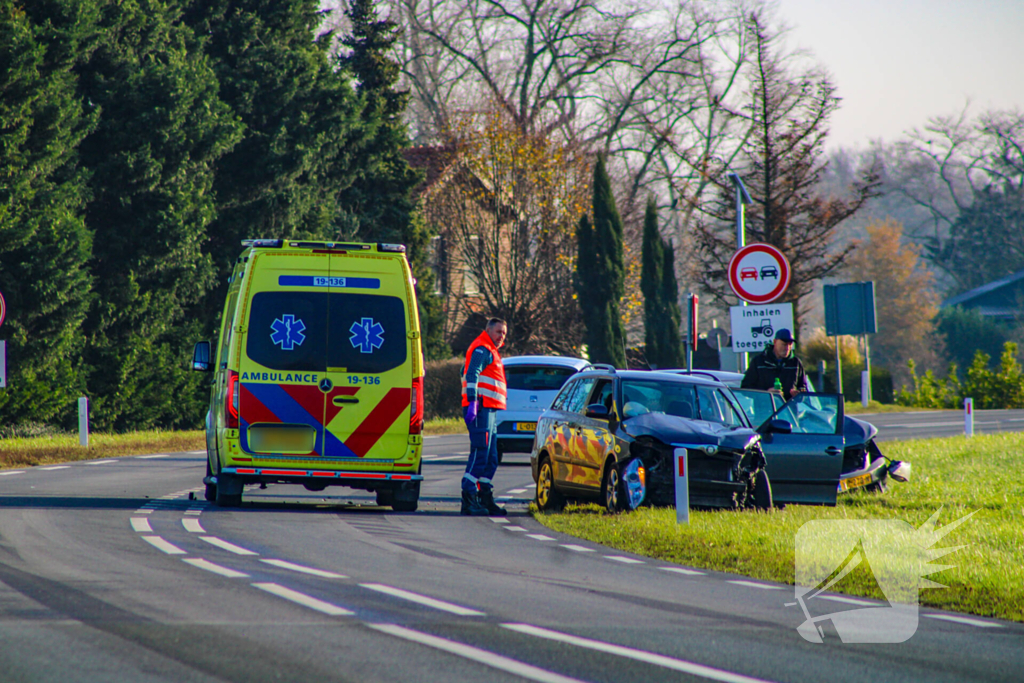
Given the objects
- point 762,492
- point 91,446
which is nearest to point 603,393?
point 762,492

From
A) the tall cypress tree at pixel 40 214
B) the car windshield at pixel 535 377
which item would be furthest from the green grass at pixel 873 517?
the tall cypress tree at pixel 40 214

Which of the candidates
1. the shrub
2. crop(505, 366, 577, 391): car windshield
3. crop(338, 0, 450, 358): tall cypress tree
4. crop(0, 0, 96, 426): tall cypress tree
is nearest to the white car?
crop(505, 366, 577, 391): car windshield

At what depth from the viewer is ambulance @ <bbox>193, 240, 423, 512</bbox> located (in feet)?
40.2

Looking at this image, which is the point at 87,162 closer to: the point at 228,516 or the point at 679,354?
the point at 228,516

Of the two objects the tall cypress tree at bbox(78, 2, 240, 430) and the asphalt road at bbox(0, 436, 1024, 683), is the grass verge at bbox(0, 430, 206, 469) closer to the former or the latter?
the tall cypress tree at bbox(78, 2, 240, 430)

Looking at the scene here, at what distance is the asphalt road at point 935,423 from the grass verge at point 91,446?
14.3 meters

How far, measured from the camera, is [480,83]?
1982 inches

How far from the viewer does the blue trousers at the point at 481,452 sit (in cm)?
1315

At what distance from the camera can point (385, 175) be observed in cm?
4206

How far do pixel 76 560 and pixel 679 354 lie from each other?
41.6 meters

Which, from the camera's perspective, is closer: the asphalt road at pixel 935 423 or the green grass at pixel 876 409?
the asphalt road at pixel 935 423

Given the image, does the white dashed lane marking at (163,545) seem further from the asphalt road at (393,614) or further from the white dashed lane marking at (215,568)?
the white dashed lane marking at (215,568)

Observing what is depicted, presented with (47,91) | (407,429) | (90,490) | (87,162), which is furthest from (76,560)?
(87,162)

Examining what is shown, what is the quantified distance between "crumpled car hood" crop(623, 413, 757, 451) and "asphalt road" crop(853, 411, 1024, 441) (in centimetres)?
1472
